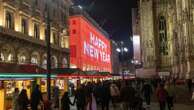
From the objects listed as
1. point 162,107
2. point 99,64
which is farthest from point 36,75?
point 99,64

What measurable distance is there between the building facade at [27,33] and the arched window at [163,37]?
1323 inches

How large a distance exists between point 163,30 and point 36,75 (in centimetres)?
6898

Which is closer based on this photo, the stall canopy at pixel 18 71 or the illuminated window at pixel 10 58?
the stall canopy at pixel 18 71

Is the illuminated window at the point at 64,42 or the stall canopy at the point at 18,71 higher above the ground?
the illuminated window at the point at 64,42

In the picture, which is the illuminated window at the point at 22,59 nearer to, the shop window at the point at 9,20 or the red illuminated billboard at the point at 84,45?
the shop window at the point at 9,20

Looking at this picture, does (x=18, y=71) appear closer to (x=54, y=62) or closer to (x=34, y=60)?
(x=34, y=60)

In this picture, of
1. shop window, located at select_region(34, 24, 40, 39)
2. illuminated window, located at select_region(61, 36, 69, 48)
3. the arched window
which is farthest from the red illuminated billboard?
shop window, located at select_region(34, 24, 40, 39)

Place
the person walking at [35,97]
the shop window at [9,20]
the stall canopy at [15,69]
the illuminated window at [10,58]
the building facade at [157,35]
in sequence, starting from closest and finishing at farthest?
the person walking at [35,97]
the stall canopy at [15,69]
the illuminated window at [10,58]
the shop window at [9,20]
the building facade at [157,35]

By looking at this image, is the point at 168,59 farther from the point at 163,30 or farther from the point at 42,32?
the point at 42,32

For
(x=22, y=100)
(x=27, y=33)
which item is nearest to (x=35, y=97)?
(x=22, y=100)

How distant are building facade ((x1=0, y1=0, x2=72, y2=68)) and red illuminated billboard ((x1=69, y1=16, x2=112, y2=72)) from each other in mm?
17288

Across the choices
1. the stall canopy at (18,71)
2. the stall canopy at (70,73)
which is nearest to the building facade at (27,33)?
the stall canopy at (70,73)

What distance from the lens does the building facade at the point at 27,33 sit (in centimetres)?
4209

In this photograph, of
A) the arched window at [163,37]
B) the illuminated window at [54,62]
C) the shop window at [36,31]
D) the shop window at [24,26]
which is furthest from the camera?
the arched window at [163,37]
